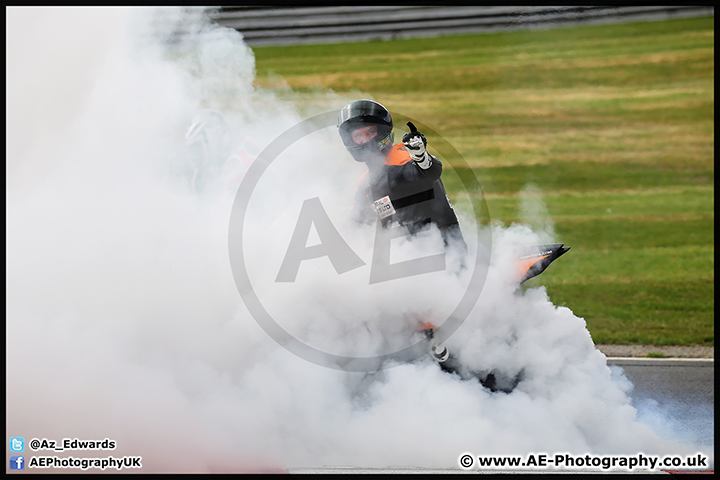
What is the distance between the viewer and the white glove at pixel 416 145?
14.1ft

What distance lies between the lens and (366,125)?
15.3 feet

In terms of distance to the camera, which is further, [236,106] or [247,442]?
[236,106]

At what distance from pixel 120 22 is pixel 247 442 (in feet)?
13.7

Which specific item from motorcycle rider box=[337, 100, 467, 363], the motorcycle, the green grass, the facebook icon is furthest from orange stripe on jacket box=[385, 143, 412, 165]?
the facebook icon

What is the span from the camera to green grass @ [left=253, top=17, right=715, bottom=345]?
7723mm

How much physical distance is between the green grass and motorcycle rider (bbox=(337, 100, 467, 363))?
1.73 metres

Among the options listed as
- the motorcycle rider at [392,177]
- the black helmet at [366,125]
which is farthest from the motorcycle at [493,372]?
the black helmet at [366,125]

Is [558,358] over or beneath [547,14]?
beneath

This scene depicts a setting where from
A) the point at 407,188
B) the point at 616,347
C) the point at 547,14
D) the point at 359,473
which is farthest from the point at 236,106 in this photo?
the point at 547,14

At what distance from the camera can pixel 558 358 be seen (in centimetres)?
485

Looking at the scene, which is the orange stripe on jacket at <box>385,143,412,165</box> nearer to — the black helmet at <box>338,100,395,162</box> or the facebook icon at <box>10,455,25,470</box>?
the black helmet at <box>338,100,395,162</box>

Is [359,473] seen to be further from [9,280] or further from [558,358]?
[9,280]

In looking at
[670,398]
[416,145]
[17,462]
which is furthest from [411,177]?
[17,462]

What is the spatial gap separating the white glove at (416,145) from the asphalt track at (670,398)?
2113 mm
